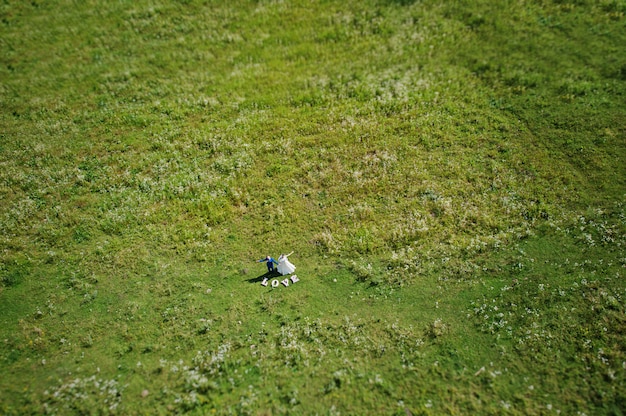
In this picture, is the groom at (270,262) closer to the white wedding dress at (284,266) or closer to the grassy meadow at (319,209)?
the white wedding dress at (284,266)

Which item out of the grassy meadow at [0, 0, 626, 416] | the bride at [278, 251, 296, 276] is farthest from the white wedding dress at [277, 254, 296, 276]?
the grassy meadow at [0, 0, 626, 416]

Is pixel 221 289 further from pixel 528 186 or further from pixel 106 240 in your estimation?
pixel 528 186

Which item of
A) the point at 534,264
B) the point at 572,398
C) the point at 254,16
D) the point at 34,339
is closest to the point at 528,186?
the point at 534,264

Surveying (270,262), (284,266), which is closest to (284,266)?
(284,266)

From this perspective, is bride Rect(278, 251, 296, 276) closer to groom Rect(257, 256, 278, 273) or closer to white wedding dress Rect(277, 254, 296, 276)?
white wedding dress Rect(277, 254, 296, 276)

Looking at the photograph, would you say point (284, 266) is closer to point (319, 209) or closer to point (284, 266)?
point (284, 266)

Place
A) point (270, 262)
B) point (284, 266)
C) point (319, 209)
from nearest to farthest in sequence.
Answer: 1. point (270, 262)
2. point (284, 266)
3. point (319, 209)
